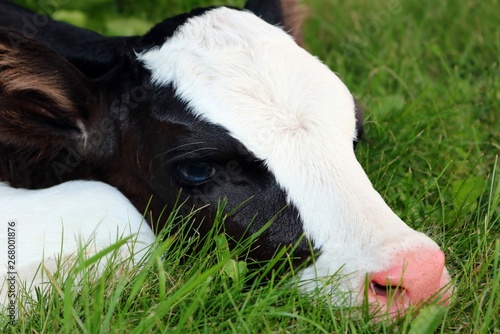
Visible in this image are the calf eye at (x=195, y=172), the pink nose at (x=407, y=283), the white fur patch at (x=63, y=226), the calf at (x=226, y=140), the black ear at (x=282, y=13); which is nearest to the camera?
the pink nose at (x=407, y=283)

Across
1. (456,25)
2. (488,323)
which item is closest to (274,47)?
(488,323)

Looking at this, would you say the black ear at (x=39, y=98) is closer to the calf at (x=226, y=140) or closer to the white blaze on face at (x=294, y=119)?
the calf at (x=226, y=140)

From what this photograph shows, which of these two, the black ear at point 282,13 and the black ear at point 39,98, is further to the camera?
the black ear at point 282,13

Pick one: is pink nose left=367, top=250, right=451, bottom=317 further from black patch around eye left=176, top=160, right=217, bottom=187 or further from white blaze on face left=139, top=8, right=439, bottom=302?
black patch around eye left=176, top=160, right=217, bottom=187

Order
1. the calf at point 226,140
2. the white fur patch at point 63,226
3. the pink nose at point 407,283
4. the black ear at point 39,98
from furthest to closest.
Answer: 1. the black ear at point 39,98
2. the white fur patch at point 63,226
3. the calf at point 226,140
4. the pink nose at point 407,283

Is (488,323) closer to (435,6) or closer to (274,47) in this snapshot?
(274,47)

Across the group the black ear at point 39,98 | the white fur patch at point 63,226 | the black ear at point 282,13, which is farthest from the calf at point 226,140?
the black ear at point 282,13

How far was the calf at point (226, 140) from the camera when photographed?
340 centimetres

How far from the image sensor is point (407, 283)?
3.20 metres

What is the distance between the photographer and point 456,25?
7.12m

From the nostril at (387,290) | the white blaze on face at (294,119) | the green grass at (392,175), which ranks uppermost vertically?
the white blaze on face at (294,119)

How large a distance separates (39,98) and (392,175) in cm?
188

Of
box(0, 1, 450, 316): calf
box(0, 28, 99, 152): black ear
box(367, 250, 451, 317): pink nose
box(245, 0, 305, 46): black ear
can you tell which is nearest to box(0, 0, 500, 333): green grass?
box(367, 250, 451, 317): pink nose

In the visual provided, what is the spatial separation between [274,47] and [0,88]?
1297 millimetres
